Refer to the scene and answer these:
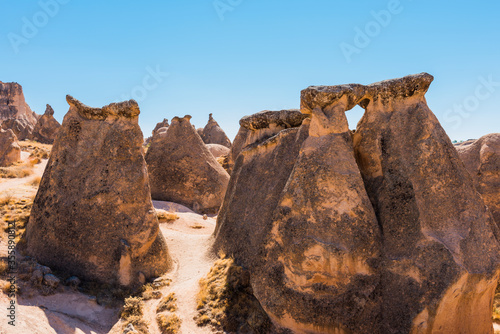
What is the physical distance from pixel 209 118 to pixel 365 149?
1109 inches

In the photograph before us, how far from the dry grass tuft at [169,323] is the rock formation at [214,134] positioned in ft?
85.6

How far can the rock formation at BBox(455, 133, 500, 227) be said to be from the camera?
10094 millimetres

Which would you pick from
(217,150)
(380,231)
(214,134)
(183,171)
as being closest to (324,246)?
(380,231)

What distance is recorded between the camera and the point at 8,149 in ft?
64.1

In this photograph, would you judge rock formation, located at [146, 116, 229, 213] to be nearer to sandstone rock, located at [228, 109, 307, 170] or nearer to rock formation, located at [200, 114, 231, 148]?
sandstone rock, located at [228, 109, 307, 170]

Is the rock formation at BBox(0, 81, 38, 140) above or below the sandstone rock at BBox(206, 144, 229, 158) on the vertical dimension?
above

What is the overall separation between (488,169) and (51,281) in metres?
11.1

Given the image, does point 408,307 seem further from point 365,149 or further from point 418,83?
point 418,83

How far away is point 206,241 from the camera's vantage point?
30.8 ft

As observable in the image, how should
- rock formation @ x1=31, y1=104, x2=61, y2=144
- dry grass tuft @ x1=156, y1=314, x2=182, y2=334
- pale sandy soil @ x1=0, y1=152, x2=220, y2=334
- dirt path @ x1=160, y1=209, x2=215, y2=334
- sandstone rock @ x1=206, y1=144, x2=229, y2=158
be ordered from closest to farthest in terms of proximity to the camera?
pale sandy soil @ x1=0, y1=152, x2=220, y2=334 → dry grass tuft @ x1=156, y1=314, x2=182, y2=334 → dirt path @ x1=160, y1=209, x2=215, y2=334 → sandstone rock @ x1=206, y1=144, x2=229, y2=158 → rock formation @ x1=31, y1=104, x2=61, y2=144

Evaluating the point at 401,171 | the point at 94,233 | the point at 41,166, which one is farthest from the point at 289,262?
the point at 41,166

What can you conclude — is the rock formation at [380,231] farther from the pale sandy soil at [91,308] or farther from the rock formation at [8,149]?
the rock formation at [8,149]

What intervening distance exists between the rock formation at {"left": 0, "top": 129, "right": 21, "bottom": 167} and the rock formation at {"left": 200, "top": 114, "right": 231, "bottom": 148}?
15.4 m

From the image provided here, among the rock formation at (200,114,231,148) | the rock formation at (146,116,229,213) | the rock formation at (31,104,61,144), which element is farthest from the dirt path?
the rock formation at (31,104,61,144)
